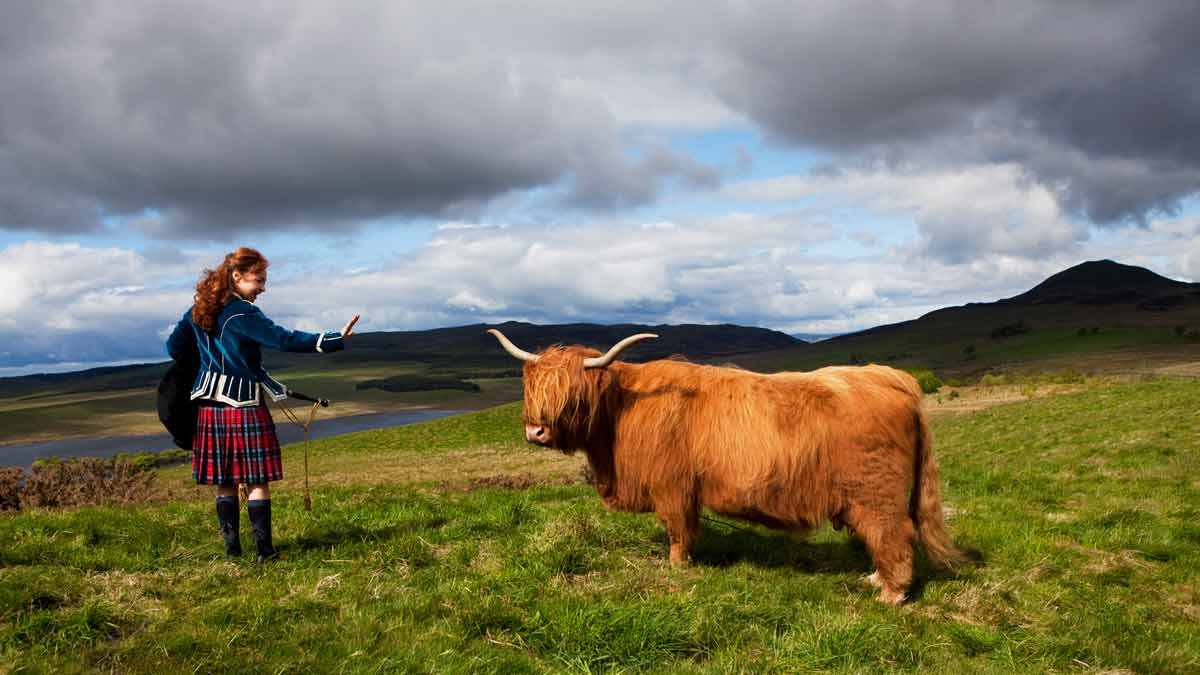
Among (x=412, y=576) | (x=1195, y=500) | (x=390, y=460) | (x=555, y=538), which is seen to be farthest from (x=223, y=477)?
(x=390, y=460)

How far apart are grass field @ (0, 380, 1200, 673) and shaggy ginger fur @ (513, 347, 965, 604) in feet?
1.56

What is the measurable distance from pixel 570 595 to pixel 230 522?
3017mm

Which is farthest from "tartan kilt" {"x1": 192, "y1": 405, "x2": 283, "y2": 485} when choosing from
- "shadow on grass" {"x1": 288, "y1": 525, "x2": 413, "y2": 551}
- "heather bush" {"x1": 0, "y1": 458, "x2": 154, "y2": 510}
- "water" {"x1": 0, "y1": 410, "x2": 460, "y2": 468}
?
"water" {"x1": 0, "y1": 410, "x2": 460, "y2": 468}

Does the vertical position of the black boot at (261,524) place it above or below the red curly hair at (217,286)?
below

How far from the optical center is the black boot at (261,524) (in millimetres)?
5793

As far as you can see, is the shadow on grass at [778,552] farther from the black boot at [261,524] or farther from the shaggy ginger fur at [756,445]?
the black boot at [261,524]

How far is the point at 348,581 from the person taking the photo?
5.28 meters

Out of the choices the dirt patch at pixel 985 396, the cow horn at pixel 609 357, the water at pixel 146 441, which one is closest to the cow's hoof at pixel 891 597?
the cow horn at pixel 609 357

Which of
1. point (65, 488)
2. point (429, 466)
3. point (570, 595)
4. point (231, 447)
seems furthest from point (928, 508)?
point (429, 466)

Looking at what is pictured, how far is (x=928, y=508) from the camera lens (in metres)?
5.83

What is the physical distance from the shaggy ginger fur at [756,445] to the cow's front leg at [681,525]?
1cm

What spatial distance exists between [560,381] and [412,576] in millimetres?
1886

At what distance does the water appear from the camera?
65875 millimetres

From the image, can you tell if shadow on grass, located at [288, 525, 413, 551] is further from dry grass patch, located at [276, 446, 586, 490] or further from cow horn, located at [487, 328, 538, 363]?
dry grass patch, located at [276, 446, 586, 490]
